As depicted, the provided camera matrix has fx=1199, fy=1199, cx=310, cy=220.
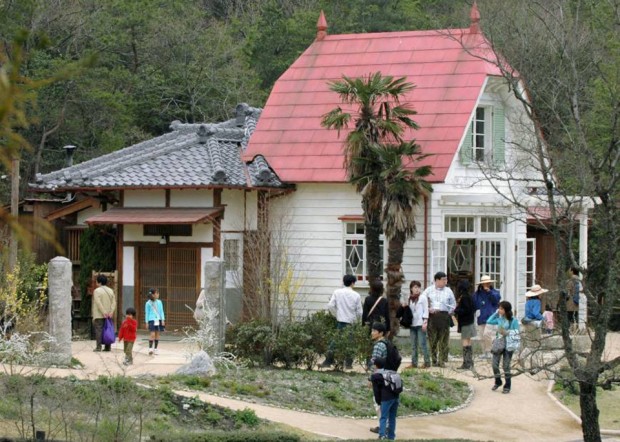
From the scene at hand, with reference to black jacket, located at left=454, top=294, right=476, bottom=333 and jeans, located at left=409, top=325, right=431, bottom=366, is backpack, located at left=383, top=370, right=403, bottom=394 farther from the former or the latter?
black jacket, located at left=454, top=294, right=476, bottom=333

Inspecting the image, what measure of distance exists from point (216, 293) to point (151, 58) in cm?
2265

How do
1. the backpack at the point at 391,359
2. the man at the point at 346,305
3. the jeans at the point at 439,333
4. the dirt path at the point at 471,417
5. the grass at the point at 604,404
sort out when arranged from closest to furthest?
1. the backpack at the point at 391,359
2. the dirt path at the point at 471,417
3. the grass at the point at 604,404
4. the man at the point at 346,305
5. the jeans at the point at 439,333

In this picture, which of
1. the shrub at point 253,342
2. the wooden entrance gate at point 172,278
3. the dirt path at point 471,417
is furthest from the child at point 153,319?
the wooden entrance gate at point 172,278

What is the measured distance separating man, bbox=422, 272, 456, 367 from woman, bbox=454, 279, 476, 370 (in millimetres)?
168

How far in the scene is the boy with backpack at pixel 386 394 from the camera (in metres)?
14.8

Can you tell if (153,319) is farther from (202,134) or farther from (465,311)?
(202,134)

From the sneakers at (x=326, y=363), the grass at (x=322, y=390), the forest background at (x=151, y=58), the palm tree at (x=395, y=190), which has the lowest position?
the grass at (x=322, y=390)

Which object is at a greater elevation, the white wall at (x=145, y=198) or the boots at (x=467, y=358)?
the white wall at (x=145, y=198)

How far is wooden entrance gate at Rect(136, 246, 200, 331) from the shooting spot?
26.4 meters

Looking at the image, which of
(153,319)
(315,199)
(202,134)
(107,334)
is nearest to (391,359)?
(107,334)

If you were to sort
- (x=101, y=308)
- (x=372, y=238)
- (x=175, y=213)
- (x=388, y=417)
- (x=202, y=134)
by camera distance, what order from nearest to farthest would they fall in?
(x=388, y=417) → (x=101, y=308) → (x=372, y=238) → (x=175, y=213) → (x=202, y=134)

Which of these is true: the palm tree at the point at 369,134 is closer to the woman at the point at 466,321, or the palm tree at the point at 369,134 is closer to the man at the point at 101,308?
the woman at the point at 466,321

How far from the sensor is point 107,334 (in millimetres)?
21781

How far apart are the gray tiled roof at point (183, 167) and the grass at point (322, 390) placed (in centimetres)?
755
